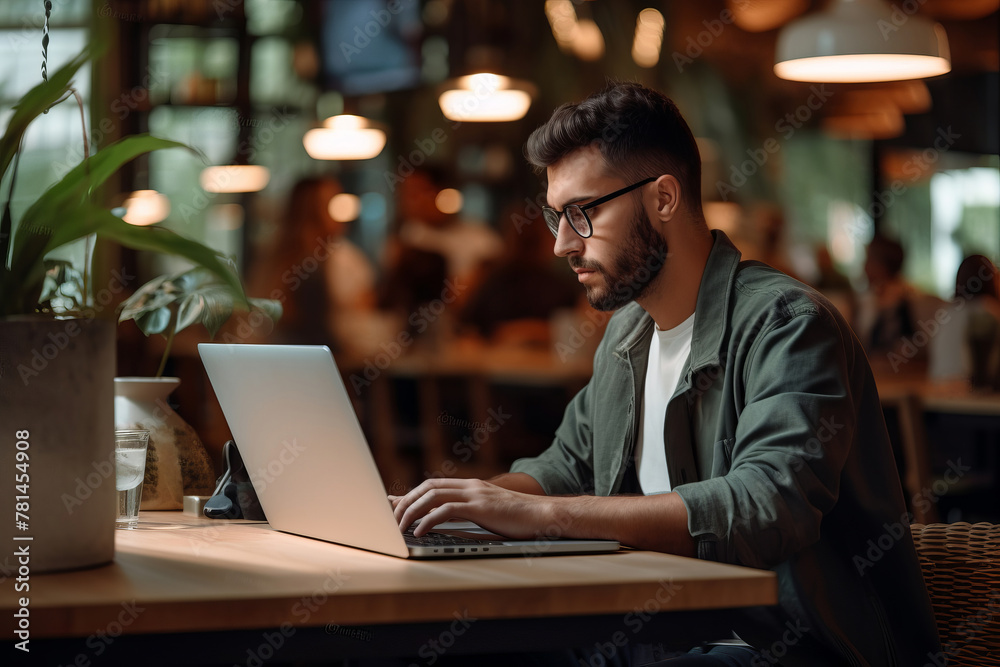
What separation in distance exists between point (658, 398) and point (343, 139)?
5772 millimetres

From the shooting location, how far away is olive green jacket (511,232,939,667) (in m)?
1.30

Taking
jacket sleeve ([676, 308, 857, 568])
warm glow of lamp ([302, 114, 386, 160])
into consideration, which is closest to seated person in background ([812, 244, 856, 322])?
warm glow of lamp ([302, 114, 386, 160])

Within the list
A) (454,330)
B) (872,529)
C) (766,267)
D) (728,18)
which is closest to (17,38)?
(454,330)

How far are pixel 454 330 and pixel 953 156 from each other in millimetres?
3939

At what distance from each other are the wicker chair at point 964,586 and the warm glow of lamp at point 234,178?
6149mm

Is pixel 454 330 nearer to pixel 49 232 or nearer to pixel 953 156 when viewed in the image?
pixel 953 156

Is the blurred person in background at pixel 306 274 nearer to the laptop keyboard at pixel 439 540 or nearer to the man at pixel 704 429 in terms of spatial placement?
the man at pixel 704 429

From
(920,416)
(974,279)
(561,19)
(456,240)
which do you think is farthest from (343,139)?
(920,416)

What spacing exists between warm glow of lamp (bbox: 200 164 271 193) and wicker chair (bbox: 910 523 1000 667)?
6.15 metres

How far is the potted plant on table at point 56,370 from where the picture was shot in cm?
106

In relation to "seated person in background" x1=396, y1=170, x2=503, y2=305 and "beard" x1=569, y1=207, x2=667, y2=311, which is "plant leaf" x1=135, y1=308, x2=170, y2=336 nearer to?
"beard" x1=569, y1=207, x2=667, y2=311

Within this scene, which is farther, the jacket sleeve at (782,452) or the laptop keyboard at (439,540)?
the jacket sleeve at (782,452)

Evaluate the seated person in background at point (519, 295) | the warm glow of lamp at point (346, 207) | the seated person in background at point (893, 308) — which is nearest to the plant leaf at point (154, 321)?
the seated person in background at point (893, 308)

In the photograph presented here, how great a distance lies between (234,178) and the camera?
24.3 feet
